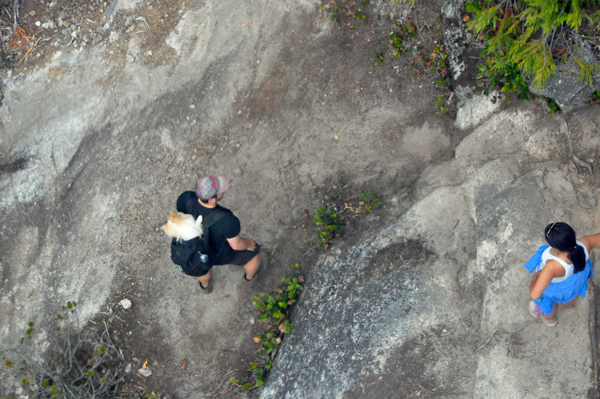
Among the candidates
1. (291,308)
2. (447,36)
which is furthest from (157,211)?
(447,36)

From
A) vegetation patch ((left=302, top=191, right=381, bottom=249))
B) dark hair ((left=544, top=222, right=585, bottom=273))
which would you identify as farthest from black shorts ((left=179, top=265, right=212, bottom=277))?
dark hair ((left=544, top=222, right=585, bottom=273))

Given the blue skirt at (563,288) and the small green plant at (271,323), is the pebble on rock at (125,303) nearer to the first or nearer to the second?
the small green plant at (271,323)

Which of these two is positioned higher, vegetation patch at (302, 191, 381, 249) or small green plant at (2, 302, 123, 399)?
small green plant at (2, 302, 123, 399)

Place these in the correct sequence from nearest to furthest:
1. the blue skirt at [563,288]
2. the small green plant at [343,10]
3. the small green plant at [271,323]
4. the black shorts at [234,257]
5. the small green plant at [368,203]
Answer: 1. the blue skirt at [563,288]
2. the black shorts at [234,257]
3. the small green plant at [271,323]
4. the small green plant at [368,203]
5. the small green plant at [343,10]

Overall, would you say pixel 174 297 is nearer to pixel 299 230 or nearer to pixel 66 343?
pixel 66 343

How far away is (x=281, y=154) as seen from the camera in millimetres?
6117

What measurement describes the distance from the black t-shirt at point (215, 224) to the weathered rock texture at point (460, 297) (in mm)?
1656

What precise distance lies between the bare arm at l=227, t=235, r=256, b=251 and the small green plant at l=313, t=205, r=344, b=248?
3.56ft

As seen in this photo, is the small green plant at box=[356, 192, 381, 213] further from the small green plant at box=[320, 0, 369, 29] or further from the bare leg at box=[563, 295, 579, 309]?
the small green plant at box=[320, 0, 369, 29]

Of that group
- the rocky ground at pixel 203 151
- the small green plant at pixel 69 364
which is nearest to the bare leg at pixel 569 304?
the rocky ground at pixel 203 151

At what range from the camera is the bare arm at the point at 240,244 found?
4343mm

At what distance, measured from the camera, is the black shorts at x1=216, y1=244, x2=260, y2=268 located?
4.57 metres

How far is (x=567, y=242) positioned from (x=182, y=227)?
3.56 metres

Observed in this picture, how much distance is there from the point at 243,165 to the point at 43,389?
402 cm
